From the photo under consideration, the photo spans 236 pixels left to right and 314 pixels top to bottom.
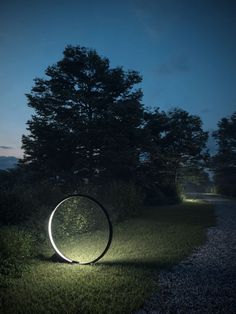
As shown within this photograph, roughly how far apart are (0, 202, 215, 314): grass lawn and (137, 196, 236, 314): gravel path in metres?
0.30

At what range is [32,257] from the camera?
24.5ft

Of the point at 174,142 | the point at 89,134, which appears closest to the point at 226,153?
the point at 174,142

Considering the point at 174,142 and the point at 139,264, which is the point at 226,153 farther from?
the point at 139,264

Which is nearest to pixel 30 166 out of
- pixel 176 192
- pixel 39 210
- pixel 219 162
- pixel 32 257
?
pixel 39 210

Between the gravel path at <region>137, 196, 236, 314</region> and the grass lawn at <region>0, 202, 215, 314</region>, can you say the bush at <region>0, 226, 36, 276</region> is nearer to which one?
the grass lawn at <region>0, 202, 215, 314</region>

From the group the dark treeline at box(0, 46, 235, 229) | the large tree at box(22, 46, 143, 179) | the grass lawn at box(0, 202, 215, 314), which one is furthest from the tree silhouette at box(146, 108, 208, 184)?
the grass lawn at box(0, 202, 215, 314)

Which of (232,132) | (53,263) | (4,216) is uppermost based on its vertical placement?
(232,132)

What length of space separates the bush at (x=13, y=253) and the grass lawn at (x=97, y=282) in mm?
261

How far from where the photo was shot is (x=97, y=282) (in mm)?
5703

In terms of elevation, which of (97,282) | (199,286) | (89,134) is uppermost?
(89,134)

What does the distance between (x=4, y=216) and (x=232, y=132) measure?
1738 inches

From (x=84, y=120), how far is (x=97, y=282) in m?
17.4

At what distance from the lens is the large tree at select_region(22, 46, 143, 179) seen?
21625 millimetres

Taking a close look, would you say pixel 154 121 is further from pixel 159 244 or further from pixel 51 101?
pixel 159 244
